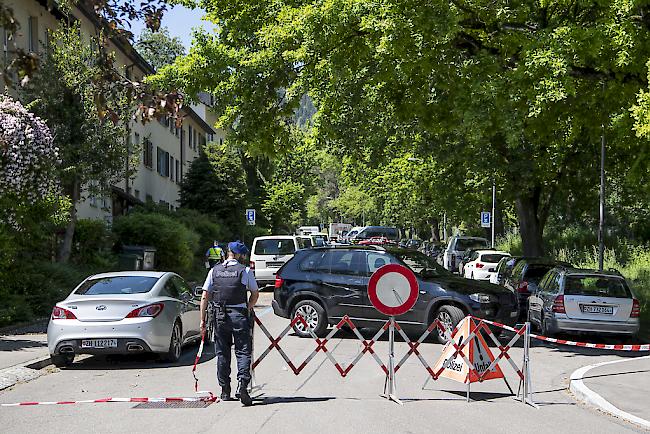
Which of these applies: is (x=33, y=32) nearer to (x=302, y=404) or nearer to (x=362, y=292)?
(x=362, y=292)

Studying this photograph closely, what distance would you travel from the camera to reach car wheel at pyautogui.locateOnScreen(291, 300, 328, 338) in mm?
14836

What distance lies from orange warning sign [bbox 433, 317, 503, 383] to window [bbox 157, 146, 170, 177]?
Answer: 1369 inches

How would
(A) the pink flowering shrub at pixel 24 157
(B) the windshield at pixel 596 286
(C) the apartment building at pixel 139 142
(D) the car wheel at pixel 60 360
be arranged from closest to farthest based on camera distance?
1. (D) the car wheel at pixel 60 360
2. (B) the windshield at pixel 596 286
3. (A) the pink flowering shrub at pixel 24 157
4. (C) the apartment building at pixel 139 142

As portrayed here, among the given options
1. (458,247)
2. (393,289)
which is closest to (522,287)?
(393,289)

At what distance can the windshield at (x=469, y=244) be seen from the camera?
3594 centimetres

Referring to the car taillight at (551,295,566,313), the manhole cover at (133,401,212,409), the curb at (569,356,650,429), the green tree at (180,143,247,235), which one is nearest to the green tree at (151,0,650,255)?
the car taillight at (551,295,566,313)

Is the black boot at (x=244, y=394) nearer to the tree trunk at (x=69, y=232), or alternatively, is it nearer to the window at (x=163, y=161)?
the tree trunk at (x=69, y=232)

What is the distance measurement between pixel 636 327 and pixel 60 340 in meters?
10.5

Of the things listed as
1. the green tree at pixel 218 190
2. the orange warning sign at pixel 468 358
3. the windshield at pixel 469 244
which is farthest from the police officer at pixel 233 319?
the green tree at pixel 218 190

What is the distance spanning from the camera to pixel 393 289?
932cm

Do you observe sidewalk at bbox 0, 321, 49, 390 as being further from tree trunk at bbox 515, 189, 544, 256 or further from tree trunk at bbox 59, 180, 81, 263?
tree trunk at bbox 515, 189, 544, 256

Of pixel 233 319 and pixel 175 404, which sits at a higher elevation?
pixel 233 319

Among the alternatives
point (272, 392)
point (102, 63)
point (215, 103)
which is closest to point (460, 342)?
point (272, 392)

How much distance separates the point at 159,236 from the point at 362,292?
14.4 m
